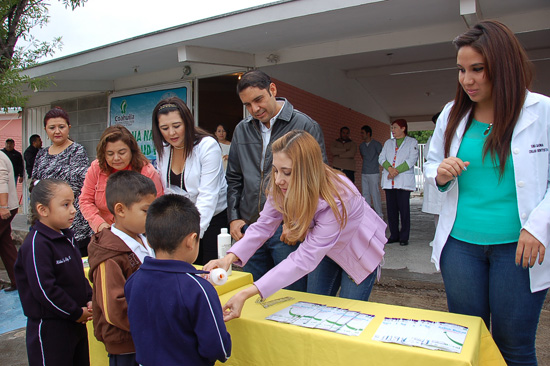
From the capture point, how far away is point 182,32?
19.9ft

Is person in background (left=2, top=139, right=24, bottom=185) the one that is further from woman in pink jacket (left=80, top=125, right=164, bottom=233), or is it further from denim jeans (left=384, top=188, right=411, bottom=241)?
denim jeans (left=384, top=188, right=411, bottom=241)

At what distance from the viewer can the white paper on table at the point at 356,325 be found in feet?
5.26

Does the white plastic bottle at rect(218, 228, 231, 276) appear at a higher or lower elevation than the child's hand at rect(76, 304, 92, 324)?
higher

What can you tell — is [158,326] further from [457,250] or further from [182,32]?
[182,32]

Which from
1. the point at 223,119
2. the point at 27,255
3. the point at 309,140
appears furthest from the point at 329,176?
the point at 223,119

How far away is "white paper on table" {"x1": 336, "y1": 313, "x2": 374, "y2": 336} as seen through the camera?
160 centimetres

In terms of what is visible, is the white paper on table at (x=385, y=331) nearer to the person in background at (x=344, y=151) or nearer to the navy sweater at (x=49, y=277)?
the navy sweater at (x=49, y=277)

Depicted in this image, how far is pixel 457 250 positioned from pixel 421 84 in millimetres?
10723

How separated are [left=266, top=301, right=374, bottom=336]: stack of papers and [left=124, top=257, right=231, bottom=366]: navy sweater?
33cm

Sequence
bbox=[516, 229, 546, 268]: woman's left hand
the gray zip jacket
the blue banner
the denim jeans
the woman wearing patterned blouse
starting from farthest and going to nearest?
the blue banner
the denim jeans
the woman wearing patterned blouse
the gray zip jacket
bbox=[516, 229, 546, 268]: woman's left hand

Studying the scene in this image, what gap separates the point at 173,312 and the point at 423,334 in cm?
91

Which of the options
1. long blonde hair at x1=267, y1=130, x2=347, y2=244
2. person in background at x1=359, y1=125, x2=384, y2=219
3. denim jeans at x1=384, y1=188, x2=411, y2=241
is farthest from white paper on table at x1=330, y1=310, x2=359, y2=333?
person in background at x1=359, y1=125, x2=384, y2=219

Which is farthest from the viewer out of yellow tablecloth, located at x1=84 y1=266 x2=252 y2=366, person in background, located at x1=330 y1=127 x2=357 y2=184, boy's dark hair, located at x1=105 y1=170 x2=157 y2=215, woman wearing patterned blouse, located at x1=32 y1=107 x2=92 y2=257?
person in background, located at x1=330 y1=127 x2=357 y2=184

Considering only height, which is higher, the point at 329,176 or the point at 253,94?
the point at 253,94
